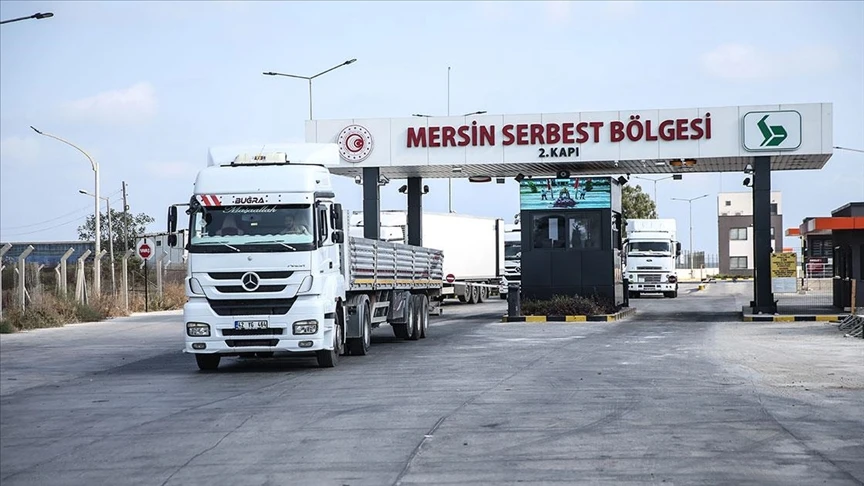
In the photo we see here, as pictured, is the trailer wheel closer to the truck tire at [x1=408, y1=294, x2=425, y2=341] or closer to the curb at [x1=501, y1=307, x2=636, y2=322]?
the curb at [x1=501, y1=307, x2=636, y2=322]

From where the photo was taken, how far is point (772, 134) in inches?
1228

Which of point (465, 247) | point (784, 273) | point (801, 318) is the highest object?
point (465, 247)

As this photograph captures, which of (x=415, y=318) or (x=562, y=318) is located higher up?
(x=415, y=318)

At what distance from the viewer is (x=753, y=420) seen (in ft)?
39.4

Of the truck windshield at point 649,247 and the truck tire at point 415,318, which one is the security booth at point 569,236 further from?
the truck windshield at point 649,247

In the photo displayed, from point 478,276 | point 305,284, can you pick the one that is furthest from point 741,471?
point 478,276

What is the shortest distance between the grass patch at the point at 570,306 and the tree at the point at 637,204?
5762 centimetres

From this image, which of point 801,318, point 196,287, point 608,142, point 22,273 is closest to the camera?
point 196,287

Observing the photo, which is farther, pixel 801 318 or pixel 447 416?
pixel 801 318

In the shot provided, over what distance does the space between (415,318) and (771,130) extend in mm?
11932

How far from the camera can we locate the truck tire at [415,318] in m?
25.8

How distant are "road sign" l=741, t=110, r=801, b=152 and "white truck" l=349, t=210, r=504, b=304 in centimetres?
1578

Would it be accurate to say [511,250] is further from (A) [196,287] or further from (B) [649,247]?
(A) [196,287]

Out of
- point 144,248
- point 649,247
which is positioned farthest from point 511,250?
point 144,248
